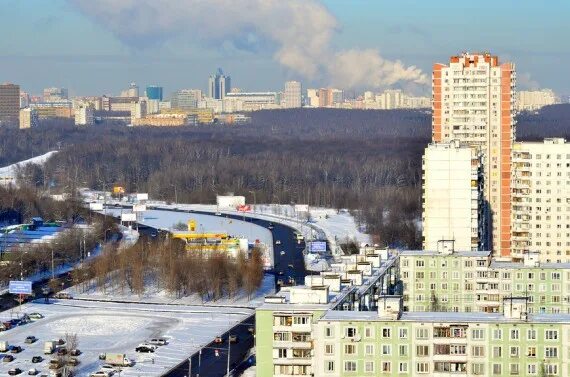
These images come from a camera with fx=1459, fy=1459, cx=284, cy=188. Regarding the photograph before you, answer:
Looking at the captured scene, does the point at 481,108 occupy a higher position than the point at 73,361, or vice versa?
the point at 481,108

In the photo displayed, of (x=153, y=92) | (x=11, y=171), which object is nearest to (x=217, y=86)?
(x=153, y=92)

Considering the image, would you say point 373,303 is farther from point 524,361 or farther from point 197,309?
point 197,309

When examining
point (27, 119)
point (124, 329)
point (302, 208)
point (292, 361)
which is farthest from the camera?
point (27, 119)

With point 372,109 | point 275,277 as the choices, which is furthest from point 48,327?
point 372,109

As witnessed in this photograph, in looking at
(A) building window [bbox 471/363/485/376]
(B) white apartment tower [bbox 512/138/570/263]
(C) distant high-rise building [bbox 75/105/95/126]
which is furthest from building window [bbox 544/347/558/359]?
(C) distant high-rise building [bbox 75/105/95/126]

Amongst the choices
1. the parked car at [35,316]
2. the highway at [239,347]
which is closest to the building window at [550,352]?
the highway at [239,347]

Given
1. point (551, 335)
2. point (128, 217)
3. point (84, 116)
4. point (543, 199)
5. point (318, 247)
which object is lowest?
point (318, 247)

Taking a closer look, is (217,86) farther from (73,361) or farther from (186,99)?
(73,361)

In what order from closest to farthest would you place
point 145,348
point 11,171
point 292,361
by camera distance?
point 292,361, point 145,348, point 11,171
